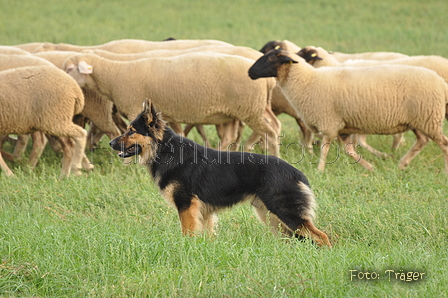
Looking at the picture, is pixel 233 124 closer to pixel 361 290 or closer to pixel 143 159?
pixel 143 159

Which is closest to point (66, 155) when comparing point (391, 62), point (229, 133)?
point (229, 133)

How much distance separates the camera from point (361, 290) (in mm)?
3273

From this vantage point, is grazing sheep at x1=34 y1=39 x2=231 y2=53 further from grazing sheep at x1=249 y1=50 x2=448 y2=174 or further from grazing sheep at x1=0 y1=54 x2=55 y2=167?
grazing sheep at x1=249 y1=50 x2=448 y2=174

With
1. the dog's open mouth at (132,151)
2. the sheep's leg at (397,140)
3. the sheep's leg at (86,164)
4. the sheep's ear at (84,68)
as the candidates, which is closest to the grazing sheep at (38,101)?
the sheep's leg at (86,164)

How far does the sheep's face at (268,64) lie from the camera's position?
7.39 meters

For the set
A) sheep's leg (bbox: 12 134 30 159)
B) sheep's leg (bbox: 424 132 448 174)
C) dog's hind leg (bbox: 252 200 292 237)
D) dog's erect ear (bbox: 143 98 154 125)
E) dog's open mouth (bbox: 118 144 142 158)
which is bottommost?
sheep's leg (bbox: 12 134 30 159)

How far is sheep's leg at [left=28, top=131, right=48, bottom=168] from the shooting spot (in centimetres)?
768

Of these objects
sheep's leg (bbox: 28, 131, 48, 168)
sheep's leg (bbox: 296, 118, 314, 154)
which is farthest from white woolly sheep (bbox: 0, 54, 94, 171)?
sheep's leg (bbox: 296, 118, 314, 154)

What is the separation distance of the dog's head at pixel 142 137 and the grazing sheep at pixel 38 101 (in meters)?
2.80

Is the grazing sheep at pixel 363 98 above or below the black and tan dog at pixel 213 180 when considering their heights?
below

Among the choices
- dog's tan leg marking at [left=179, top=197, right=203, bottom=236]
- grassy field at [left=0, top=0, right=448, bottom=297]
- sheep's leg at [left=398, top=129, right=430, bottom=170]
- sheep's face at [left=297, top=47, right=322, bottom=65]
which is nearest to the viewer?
grassy field at [left=0, top=0, right=448, bottom=297]

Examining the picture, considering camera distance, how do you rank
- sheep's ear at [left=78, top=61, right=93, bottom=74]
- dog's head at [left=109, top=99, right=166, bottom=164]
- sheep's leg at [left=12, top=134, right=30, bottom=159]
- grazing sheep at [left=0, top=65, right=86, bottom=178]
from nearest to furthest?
1. dog's head at [left=109, top=99, right=166, bottom=164]
2. grazing sheep at [left=0, top=65, right=86, bottom=178]
3. sheep's ear at [left=78, top=61, right=93, bottom=74]
4. sheep's leg at [left=12, top=134, right=30, bottom=159]

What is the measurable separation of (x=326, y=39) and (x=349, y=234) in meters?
19.0

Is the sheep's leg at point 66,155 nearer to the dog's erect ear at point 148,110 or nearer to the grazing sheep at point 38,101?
the grazing sheep at point 38,101
